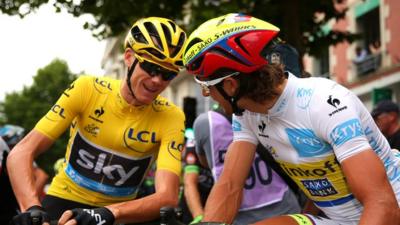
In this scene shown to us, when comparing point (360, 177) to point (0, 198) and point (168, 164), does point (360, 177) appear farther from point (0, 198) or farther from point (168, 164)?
point (0, 198)

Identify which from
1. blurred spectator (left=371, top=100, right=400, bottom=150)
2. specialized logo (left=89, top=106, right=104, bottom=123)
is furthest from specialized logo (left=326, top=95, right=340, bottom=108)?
blurred spectator (left=371, top=100, right=400, bottom=150)

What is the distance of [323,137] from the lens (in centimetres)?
318

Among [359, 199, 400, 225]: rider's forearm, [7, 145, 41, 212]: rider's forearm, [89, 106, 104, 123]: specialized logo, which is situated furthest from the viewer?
[89, 106, 104, 123]: specialized logo

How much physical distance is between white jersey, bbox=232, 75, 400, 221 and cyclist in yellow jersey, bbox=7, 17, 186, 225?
2.76 ft

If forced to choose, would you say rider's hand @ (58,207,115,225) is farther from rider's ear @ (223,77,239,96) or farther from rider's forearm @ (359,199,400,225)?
rider's forearm @ (359,199,400,225)

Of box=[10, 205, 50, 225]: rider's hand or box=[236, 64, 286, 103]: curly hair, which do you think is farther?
box=[236, 64, 286, 103]: curly hair

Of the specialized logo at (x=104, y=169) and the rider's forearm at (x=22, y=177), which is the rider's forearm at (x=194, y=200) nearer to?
the specialized logo at (x=104, y=169)

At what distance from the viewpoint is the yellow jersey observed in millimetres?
4355

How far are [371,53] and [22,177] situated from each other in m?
21.4

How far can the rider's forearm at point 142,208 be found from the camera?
3496mm

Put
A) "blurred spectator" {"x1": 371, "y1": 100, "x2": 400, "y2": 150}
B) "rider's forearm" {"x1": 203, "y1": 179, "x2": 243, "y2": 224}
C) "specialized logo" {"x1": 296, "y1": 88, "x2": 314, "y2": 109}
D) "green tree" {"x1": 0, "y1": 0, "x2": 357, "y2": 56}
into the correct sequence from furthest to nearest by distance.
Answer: "green tree" {"x1": 0, "y1": 0, "x2": 357, "y2": 56}
"blurred spectator" {"x1": 371, "y1": 100, "x2": 400, "y2": 150}
"rider's forearm" {"x1": 203, "y1": 179, "x2": 243, "y2": 224}
"specialized logo" {"x1": 296, "y1": 88, "x2": 314, "y2": 109}

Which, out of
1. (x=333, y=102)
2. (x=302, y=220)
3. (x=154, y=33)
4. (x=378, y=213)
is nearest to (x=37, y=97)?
(x=154, y=33)

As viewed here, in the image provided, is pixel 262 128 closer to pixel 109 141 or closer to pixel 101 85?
pixel 109 141

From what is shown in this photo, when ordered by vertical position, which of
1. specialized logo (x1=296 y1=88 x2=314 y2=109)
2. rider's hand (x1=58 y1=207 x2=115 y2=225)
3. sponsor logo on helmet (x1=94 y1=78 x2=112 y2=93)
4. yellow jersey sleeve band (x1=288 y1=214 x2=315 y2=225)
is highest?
specialized logo (x1=296 y1=88 x2=314 y2=109)
